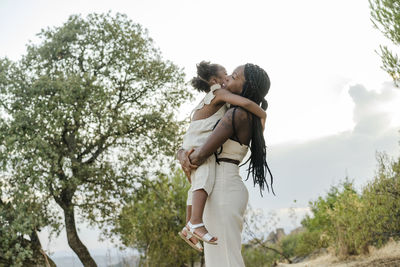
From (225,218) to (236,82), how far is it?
96cm

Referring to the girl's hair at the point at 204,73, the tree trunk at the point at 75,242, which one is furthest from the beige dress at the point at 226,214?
the tree trunk at the point at 75,242

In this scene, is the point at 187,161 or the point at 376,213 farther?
the point at 376,213

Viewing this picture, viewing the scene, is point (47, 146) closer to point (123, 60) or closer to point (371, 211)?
point (123, 60)

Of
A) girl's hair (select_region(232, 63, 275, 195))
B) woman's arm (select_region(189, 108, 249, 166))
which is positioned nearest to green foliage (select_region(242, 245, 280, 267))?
girl's hair (select_region(232, 63, 275, 195))

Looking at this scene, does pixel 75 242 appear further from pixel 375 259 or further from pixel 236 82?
pixel 236 82

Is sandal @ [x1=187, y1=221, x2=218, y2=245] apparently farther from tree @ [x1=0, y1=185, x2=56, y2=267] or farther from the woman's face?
tree @ [x1=0, y1=185, x2=56, y2=267]

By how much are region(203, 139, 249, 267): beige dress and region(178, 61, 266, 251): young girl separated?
54 millimetres

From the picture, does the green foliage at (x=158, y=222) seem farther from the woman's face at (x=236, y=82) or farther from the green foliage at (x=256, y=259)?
the woman's face at (x=236, y=82)

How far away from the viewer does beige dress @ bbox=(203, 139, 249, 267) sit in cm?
257

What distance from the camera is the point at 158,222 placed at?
1120cm

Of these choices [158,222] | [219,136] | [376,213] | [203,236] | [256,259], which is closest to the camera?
[203,236]

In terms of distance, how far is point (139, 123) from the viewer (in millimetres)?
12250

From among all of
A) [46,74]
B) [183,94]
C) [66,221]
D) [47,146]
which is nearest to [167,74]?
[183,94]

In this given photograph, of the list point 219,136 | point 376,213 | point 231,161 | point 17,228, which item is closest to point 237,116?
point 219,136
